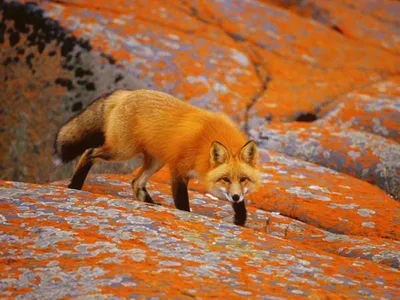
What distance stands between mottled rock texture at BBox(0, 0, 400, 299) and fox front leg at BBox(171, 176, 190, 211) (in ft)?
0.49

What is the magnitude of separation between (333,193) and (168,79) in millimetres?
2814

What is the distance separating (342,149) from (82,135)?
2785 millimetres

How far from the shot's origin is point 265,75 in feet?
25.8

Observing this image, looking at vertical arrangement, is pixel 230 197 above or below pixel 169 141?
below

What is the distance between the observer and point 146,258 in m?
2.88

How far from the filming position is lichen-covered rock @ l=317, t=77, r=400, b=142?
698 cm

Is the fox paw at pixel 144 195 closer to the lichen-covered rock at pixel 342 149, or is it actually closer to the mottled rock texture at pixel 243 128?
the mottled rock texture at pixel 243 128

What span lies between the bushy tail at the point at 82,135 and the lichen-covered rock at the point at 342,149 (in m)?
1.95

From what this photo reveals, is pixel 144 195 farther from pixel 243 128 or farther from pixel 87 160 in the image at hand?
pixel 243 128

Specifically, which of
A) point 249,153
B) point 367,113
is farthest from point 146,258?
point 367,113

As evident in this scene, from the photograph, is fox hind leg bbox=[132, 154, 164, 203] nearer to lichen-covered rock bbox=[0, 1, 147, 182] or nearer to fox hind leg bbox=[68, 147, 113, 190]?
fox hind leg bbox=[68, 147, 113, 190]

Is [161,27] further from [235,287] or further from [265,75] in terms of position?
[235,287]

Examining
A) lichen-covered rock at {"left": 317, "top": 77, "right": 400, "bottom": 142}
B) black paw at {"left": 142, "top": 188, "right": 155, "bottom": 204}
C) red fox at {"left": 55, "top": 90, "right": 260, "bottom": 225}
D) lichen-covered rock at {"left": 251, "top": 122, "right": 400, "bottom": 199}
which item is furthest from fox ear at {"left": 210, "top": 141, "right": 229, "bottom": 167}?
lichen-covered rock at {"left": 317, "top": 77, "right": 400, "bottom": 142}

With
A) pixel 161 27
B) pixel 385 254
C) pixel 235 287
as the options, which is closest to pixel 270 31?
pixel 161 27
